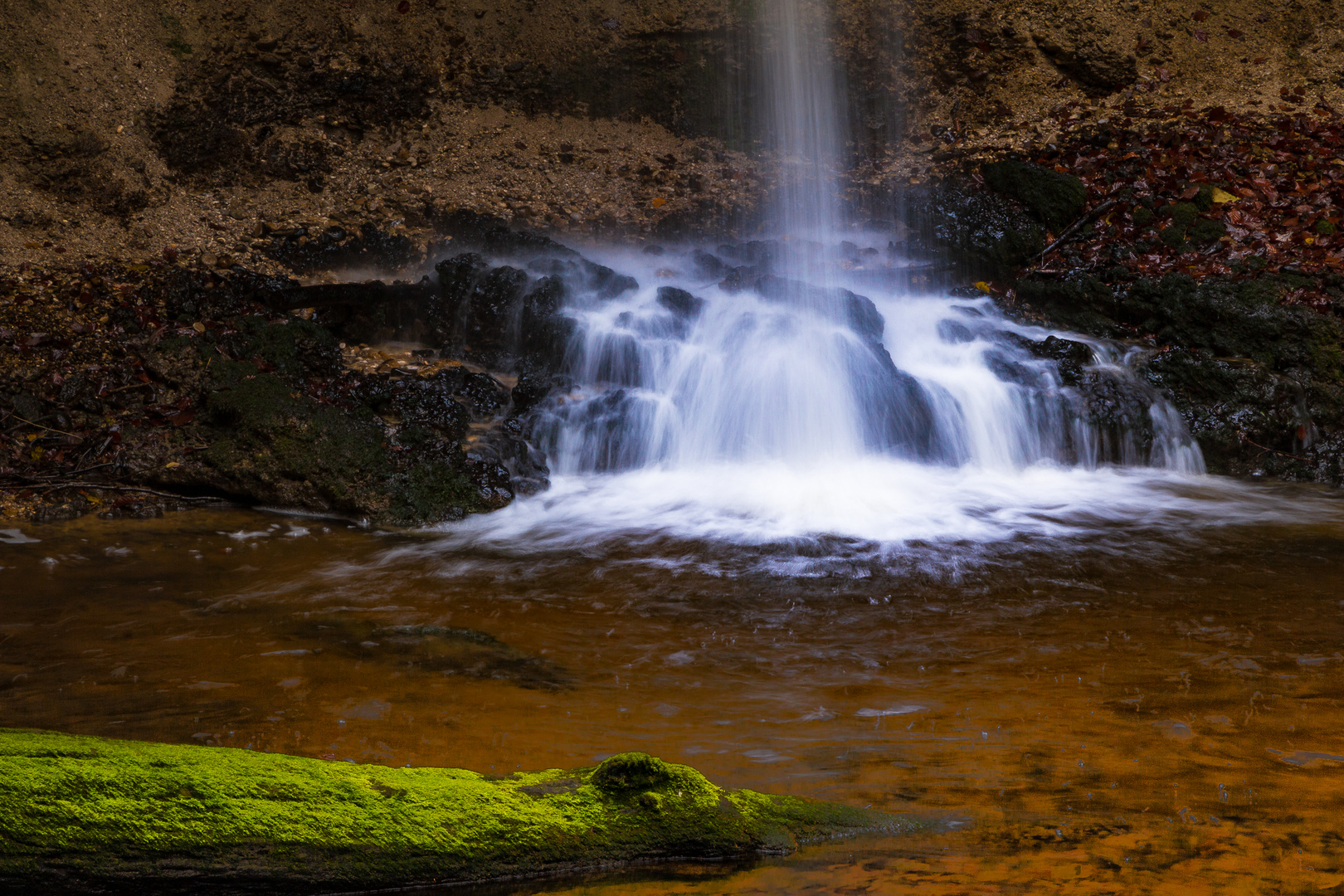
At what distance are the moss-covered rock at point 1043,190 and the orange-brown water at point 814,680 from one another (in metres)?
5.39

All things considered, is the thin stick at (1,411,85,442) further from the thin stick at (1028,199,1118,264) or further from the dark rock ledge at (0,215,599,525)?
the thin stick at (1028,199,1118,264)

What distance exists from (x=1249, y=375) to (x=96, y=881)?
932cm

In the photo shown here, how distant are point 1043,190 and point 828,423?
4692 mm

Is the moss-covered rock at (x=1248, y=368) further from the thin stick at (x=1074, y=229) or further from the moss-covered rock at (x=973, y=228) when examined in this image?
the moss-covered rock at (x=973, y=228)

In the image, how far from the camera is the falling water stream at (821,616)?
253cm

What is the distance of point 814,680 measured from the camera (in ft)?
12.3

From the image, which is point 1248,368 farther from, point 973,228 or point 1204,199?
point 973,228

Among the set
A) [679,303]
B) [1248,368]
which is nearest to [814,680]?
[679,303]

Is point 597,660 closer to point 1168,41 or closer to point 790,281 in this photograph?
point 790,281

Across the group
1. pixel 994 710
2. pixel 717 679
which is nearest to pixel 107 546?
pixel 717 679

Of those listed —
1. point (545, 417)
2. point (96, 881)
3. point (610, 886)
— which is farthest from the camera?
point (545, 417)

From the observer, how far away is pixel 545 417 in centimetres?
789

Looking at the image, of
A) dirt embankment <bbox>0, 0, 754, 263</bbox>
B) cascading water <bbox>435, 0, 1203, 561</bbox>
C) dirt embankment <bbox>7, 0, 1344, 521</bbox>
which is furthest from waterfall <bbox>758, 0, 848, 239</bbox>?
cascading water <bbox>435, 0, 1203, 561</bbox>

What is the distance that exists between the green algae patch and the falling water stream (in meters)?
0.12
